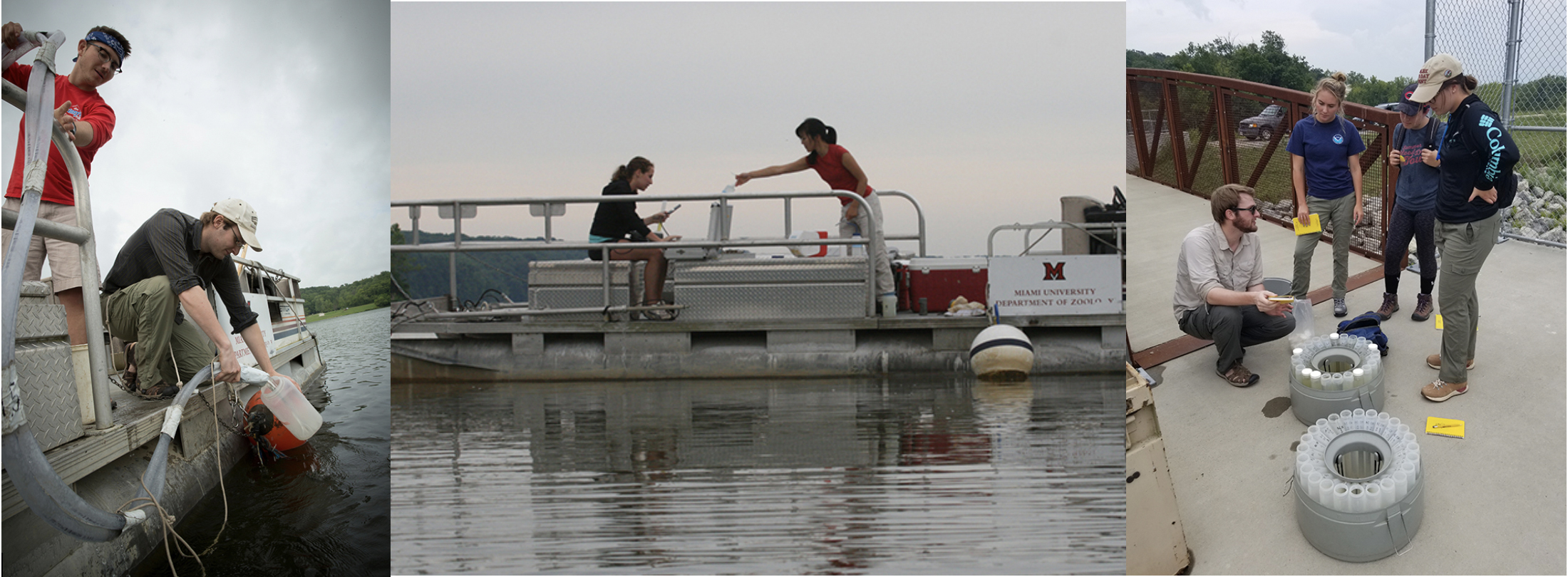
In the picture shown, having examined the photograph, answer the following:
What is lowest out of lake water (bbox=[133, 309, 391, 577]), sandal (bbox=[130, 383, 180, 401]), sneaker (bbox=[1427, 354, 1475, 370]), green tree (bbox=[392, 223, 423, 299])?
lake water (bbox=[133, 309, 391, 577])

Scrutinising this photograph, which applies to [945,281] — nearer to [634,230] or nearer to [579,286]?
[634,230]

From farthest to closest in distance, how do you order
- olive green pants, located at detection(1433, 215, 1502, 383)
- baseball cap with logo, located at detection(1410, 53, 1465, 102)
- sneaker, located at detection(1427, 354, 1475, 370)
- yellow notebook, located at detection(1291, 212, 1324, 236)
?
yellow notebook, located at detection(1291, 212, 1324, 236)
sneaker, located at detection(1427, 354, 1475, 370)
olive green pants, located at detection(1433, 215, 1502, 383)
baseball cap with logo, located at detection(1410, 53, 1465, 102)

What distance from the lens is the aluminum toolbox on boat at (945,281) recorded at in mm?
4617

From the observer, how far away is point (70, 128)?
66.9 inches

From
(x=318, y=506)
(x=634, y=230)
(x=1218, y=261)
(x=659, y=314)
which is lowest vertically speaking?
(x=318, y=506)

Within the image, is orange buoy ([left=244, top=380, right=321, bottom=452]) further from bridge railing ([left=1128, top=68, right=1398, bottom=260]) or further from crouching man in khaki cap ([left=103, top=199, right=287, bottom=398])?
bridge railing ([left=1128, top=68, right=1398, bottom=260])

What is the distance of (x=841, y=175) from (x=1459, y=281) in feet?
7.77

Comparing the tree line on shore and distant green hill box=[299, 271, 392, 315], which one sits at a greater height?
the tree line on shore

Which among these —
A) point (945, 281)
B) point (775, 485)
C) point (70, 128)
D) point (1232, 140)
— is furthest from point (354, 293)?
point (1232, 140)

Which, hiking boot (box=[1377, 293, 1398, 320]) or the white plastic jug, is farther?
hiking boot (box=[1377, 293, 1398, 320])

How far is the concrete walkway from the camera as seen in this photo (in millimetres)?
1955

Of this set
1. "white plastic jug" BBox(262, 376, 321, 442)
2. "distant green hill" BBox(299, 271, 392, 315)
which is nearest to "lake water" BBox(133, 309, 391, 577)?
"distant green hill" BBox(299, 271, 392, 315)

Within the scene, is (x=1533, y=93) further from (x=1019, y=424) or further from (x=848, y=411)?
(x=848, y=411)

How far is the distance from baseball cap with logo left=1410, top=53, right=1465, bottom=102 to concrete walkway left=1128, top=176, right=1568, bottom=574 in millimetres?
843
